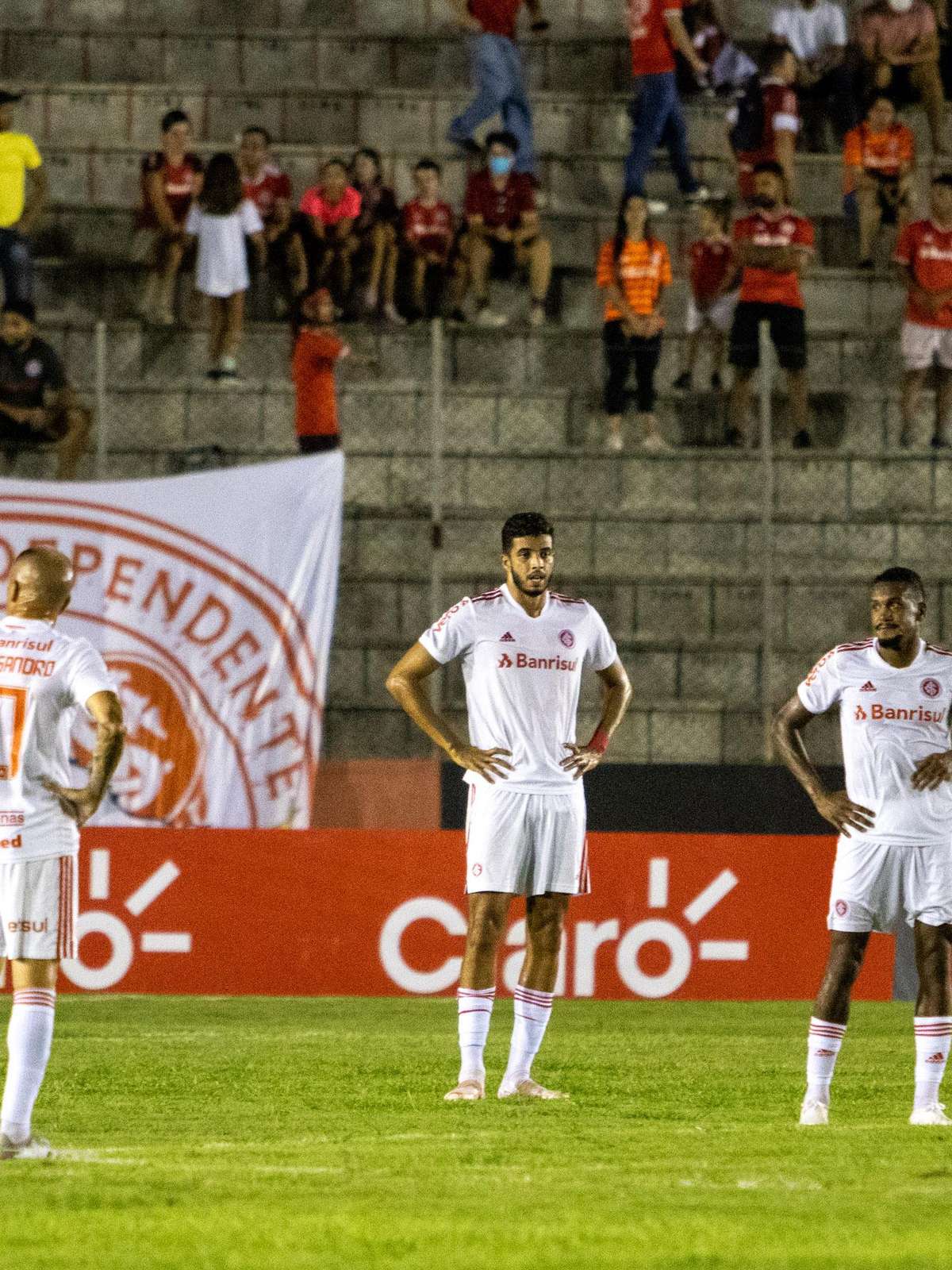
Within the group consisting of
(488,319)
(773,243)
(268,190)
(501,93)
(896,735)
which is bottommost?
(896,735)

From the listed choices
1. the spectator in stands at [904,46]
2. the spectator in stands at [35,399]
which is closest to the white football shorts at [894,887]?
the spectator in stands at [35,399]

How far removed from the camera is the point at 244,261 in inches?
798

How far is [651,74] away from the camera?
2166cm

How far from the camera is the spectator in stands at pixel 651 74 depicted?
2161 cm

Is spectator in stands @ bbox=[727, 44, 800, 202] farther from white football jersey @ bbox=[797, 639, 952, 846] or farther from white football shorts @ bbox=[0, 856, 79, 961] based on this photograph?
white football shorts @ bbox=[0, 856, 79, 961]

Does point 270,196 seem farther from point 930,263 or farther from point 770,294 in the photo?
point 930,263

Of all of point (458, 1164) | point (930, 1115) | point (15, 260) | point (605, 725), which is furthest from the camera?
point (15, 260)

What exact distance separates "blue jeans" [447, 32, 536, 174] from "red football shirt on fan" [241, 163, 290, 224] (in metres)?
1.90

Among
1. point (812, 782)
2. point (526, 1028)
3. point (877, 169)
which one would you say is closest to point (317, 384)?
point (877, 169)

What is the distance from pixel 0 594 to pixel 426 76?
10179 mm

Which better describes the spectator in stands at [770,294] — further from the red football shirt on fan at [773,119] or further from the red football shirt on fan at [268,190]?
the red football shirt on fan at [268,190]

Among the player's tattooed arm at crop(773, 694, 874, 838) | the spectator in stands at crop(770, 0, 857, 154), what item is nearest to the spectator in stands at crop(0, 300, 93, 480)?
the spectator in stands at crop(770, 0, 857, 154)

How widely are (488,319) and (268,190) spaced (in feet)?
7.01

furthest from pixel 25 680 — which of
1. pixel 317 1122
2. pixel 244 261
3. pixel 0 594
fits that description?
pixel 244 261
